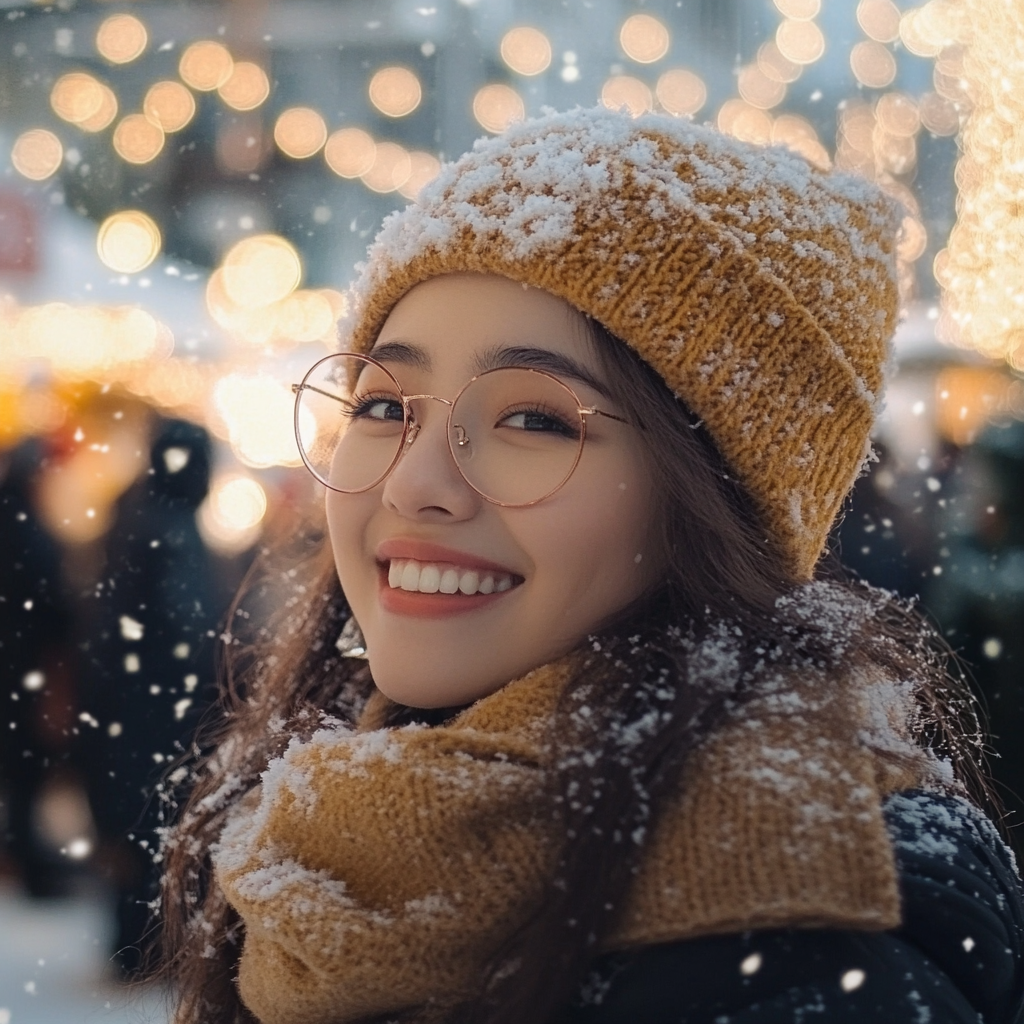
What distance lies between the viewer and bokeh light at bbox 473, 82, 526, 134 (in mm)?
4387

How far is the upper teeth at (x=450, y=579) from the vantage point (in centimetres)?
132

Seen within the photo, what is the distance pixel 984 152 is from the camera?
3564mm

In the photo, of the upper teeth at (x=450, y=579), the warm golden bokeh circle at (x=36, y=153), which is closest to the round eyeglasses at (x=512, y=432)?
the upper teeth at (x=450, y=579)

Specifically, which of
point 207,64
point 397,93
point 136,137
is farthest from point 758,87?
point 136,137

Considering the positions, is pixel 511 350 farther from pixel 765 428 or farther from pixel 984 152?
pixel 984 152

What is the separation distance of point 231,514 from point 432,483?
263cm

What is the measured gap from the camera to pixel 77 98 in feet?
16.3

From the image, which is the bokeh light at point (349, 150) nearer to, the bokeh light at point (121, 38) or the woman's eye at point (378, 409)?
the bokeh light at point (121, 38)

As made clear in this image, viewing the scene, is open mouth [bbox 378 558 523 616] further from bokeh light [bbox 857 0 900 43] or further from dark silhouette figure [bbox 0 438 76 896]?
bokeh light [bbox 857 0 900 43]

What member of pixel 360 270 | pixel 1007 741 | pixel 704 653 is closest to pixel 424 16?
pixel 360 270

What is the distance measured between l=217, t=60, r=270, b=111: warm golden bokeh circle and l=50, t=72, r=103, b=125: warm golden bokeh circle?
606 millimetres

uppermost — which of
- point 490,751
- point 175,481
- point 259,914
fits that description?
point 490,751

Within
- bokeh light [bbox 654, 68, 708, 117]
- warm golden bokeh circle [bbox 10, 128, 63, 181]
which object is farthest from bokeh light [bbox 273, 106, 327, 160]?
bokeh light [bbox 654, 68, 708, 117]

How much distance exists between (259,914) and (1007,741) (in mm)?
2752
